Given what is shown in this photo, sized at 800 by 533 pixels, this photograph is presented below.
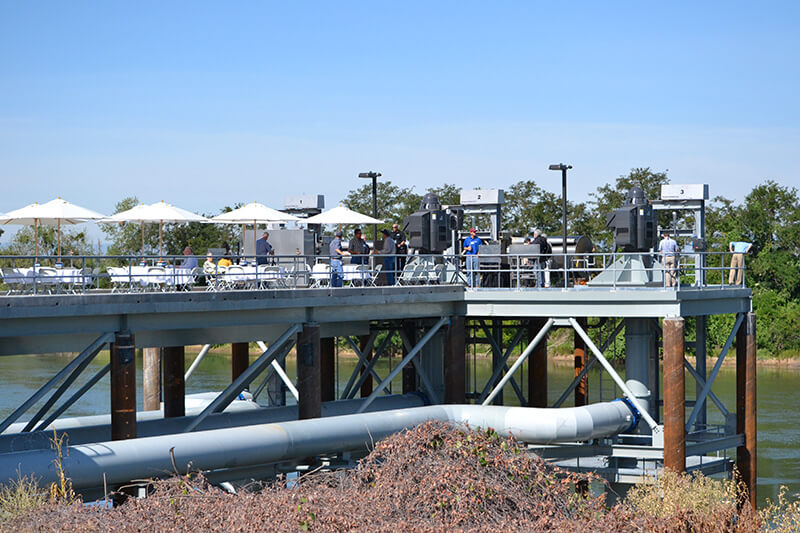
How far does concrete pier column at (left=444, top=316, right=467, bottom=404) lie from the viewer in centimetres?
2566

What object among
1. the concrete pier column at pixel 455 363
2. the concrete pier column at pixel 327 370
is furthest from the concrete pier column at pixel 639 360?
the concrete pier column at pixel 327 370

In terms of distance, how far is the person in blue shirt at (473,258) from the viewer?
86.8 feet

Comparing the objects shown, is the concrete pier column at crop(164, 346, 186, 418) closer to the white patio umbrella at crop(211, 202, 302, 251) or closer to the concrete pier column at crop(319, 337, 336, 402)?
the white patio umbrella at crop(211, 202, 302, 251)

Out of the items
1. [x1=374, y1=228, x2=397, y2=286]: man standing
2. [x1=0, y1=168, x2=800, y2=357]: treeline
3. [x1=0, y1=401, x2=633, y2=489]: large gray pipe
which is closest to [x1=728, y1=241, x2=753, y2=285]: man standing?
[x1=0, y1=401, x2=633, y2=489]: large gray pipe

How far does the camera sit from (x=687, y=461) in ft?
81.7

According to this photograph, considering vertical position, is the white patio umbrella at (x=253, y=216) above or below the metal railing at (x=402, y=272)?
above

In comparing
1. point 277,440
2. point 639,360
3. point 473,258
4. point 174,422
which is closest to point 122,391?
point 277,440

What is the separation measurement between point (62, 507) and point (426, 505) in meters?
4.37

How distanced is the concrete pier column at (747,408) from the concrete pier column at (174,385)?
13.1m

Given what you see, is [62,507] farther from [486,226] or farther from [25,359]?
[25,359]

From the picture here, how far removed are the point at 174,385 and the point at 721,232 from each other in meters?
58.1

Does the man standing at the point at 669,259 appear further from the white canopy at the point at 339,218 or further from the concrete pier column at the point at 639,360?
the white canopy at the point at 339,218

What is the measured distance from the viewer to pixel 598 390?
165 ft

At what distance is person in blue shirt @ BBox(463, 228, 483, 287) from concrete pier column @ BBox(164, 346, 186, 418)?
23.0ft
